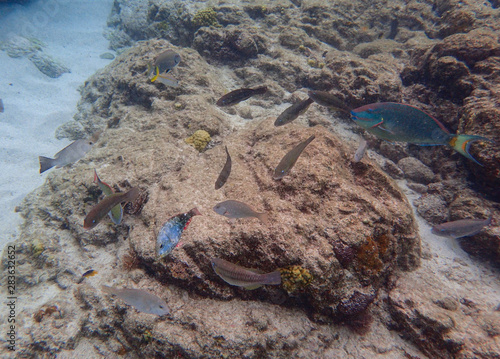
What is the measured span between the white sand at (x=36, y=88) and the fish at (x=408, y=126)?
25.0 feet

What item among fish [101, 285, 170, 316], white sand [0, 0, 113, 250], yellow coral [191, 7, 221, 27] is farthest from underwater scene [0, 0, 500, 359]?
yellow coral [191, 7, 221, 27]

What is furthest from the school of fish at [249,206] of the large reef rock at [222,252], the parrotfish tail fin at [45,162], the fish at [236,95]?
the parrotfish tail fin at [45,162]

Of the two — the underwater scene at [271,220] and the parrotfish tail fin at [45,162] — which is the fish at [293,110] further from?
the parrotfish tail fin at [45,162]

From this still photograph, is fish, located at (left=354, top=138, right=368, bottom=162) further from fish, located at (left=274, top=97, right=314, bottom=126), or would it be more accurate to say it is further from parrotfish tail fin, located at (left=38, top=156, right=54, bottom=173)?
parrotfish tail fin, located at (left=38, top=156, right=54, bottom=173)

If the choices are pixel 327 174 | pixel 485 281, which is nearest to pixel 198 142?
pixel 327 174

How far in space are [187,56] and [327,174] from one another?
611 centimetres

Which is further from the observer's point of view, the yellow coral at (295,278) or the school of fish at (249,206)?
A: the yellow coral at (295,278)

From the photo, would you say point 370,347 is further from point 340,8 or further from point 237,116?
point 340,8

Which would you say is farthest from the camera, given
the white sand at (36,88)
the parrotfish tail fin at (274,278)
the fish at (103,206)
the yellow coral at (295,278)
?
the white sand at (36,88)

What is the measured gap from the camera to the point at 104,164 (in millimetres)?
4527

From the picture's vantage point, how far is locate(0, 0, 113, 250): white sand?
6.66 meters

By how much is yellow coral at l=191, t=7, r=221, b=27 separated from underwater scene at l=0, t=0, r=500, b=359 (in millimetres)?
2996

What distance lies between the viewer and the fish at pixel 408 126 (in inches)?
93.0

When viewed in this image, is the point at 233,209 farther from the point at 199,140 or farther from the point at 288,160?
the point at 199,140
